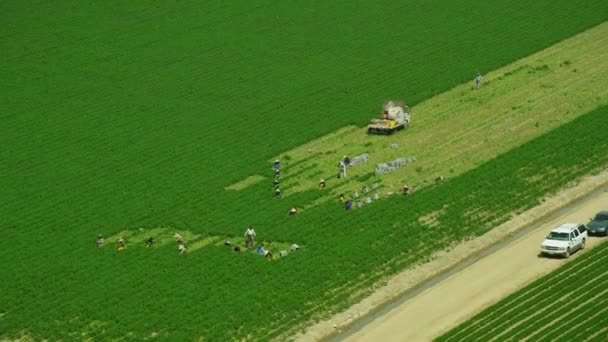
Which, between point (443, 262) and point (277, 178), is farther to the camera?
point (277, 178)

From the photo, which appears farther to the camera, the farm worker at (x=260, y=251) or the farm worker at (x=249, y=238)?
the farm worker at (x=249, y=238)

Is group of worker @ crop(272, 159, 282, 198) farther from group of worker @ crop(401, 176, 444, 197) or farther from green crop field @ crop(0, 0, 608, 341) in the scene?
group of worker @ crop(401, 176, 444, 197)

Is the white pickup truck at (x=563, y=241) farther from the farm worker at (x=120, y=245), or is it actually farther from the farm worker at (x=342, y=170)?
the farm worker at (x=120, y=245)

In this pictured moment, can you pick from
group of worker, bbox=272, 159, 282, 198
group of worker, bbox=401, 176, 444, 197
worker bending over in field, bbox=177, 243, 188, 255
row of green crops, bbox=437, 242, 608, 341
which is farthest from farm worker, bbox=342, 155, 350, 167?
row of green crops, bbox=437, 242, 608, 341

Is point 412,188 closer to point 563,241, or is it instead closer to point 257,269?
point 563,241

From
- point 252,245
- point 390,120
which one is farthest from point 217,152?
point 252,245

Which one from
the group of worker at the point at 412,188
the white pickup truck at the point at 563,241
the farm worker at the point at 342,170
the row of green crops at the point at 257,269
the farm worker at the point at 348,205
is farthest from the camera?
the farm worker at the point at 342,170

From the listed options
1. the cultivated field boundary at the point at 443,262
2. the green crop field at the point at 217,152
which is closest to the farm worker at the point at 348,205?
the green crop field at the point at 217,152
